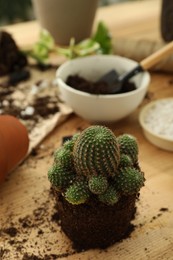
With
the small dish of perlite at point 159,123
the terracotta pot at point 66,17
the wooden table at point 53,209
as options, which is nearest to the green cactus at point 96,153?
the wooden table at point 53,209

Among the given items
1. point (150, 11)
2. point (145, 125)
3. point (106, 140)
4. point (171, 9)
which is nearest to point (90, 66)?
point (145, 125)

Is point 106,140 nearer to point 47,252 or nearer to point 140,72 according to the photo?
point 47,252

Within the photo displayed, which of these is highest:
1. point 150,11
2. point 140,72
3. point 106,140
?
point 106,140

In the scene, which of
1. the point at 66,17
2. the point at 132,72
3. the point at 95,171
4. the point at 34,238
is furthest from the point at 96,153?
the point at 66,17

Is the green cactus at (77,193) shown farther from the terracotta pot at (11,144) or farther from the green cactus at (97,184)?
the terracotta pot at (11,144)

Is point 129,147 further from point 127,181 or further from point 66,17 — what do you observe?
point 66,17

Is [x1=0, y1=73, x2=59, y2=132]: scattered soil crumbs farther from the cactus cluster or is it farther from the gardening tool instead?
the cactus cluster

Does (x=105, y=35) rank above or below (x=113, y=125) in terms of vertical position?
above
